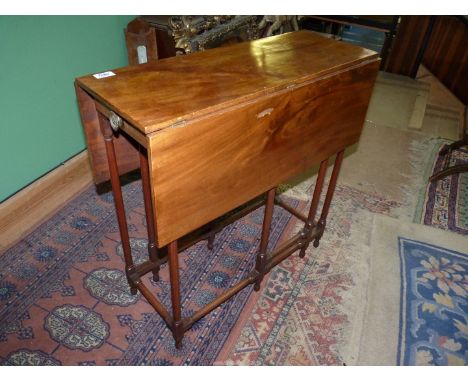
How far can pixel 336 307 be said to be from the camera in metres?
2.04

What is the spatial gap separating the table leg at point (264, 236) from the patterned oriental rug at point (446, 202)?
140 cm

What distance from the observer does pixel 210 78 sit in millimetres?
1439

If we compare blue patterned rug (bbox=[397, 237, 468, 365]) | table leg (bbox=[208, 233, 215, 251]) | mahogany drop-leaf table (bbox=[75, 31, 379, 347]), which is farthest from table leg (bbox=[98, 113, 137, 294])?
blue patterned rug (bbox=[397, 237, 468, 365])

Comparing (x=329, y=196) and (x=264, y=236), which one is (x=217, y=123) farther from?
(x=329, y=196)

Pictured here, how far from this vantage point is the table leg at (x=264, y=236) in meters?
1.76

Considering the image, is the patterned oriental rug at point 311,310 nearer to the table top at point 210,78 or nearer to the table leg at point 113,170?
the table leg at point 113,170

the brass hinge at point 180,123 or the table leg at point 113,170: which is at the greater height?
the brass hinge at point 180,123

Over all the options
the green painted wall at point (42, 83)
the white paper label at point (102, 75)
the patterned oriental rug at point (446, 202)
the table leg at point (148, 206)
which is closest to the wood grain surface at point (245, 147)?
the table leg at point (148, 206)

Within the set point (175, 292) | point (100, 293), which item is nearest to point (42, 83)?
point (100, 293)

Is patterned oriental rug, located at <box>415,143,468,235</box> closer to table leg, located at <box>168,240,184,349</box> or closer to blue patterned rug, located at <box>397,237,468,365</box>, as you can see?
blue patterned rug, located at <box>397,237,468,365</box>

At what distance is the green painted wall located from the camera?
85.9 inches

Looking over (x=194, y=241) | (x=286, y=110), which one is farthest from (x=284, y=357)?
(x=286, y=110)

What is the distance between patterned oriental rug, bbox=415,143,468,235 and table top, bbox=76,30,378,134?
1515 millimetres

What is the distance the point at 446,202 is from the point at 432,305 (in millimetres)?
1117
